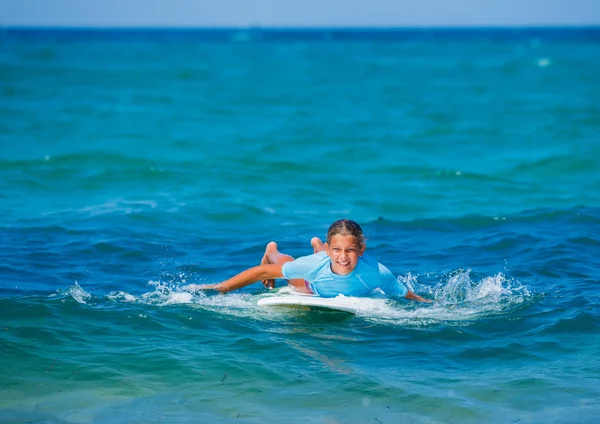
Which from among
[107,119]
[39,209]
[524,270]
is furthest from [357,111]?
[524,270]

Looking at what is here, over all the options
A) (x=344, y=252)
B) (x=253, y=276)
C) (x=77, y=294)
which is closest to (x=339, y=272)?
(x=344, y=252)

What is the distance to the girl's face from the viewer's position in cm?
819

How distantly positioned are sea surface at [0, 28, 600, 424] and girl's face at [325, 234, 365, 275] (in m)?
0.45

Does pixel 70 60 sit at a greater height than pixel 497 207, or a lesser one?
greater

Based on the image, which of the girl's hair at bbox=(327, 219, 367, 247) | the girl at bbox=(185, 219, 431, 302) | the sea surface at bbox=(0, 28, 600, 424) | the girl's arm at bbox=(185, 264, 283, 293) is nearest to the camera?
the sea surface at bbox=(0, 28, 600, 424)

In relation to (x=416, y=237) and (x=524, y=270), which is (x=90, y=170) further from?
(x=524, y=270)

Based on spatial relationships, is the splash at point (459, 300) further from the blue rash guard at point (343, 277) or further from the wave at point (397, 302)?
the blue rash guard at point (343, 277)

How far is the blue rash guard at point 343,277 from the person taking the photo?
8.51 meters

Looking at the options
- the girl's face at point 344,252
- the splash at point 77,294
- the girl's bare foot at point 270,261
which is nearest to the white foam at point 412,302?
the splash at point 77,294

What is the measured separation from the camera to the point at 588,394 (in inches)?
275

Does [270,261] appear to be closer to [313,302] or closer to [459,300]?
[313,302]

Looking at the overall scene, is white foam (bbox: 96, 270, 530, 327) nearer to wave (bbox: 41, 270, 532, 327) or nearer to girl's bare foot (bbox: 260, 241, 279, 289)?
wave (bbox: 41, 270, 532, 327)

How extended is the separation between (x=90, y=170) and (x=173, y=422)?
12368 millimetres

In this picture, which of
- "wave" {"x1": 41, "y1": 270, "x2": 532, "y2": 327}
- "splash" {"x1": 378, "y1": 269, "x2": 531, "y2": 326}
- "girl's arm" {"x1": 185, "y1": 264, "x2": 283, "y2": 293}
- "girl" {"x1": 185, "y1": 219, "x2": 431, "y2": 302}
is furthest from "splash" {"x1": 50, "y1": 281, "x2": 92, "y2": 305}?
"splash" {"x1": 378, "y1": 269, "x2": 531, "y2": 326}
